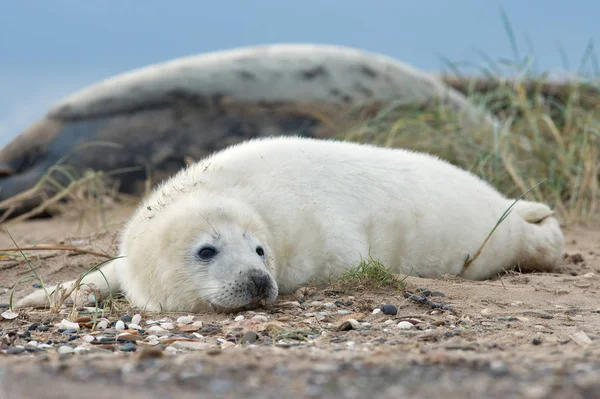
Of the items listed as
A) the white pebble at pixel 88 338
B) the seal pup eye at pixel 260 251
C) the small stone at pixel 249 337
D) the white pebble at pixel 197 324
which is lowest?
the white pebble at pixel 197 324

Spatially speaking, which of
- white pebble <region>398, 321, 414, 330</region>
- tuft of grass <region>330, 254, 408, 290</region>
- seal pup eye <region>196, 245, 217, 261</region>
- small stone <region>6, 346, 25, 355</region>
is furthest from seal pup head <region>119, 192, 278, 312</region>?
small stone <region>6, 346, 25, 355</region>

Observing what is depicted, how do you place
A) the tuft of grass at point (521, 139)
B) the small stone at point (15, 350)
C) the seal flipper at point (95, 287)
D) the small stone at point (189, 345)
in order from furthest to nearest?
the tuft of grass at point (521, 139), the seal flipper at point (95, 287), the small stone at point (189, 345), the small stone at point (15, 350)

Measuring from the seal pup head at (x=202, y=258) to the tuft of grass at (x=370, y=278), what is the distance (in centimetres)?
32

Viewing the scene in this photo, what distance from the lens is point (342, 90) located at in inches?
289

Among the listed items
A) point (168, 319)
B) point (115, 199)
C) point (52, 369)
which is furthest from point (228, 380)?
point (115, 199)

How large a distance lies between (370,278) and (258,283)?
521mm

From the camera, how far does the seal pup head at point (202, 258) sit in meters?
3.13

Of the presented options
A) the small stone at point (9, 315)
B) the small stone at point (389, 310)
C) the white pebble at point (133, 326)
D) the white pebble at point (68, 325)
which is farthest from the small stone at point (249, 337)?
the small stone at point (9, 315)

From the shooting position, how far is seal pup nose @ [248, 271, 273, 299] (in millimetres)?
3102

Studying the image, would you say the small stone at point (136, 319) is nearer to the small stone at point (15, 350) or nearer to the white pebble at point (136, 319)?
the white pebble at point (136, 319)

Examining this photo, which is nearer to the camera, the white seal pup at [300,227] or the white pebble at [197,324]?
the white pebble at [197,324]

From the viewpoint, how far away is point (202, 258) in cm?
322

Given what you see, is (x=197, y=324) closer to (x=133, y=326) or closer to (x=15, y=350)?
(x=133, y=326)

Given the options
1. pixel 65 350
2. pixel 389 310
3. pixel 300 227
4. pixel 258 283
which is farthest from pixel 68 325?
pixel 389 310
